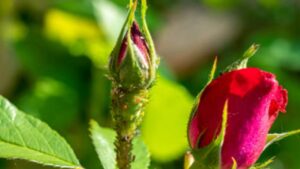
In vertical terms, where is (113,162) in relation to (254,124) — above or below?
below

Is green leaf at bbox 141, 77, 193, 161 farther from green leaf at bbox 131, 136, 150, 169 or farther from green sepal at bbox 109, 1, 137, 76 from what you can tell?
green sepal at bbox 109, 1, 137, 76

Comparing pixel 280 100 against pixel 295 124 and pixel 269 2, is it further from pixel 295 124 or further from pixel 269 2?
pixel 269 2

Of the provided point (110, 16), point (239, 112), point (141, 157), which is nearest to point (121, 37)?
point (239, 112)

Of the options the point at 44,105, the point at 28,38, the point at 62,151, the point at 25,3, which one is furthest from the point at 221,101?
the point at 25,3

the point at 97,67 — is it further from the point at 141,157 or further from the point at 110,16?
the point at 141,157

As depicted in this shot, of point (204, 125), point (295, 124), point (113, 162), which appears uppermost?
point (204, 125)
